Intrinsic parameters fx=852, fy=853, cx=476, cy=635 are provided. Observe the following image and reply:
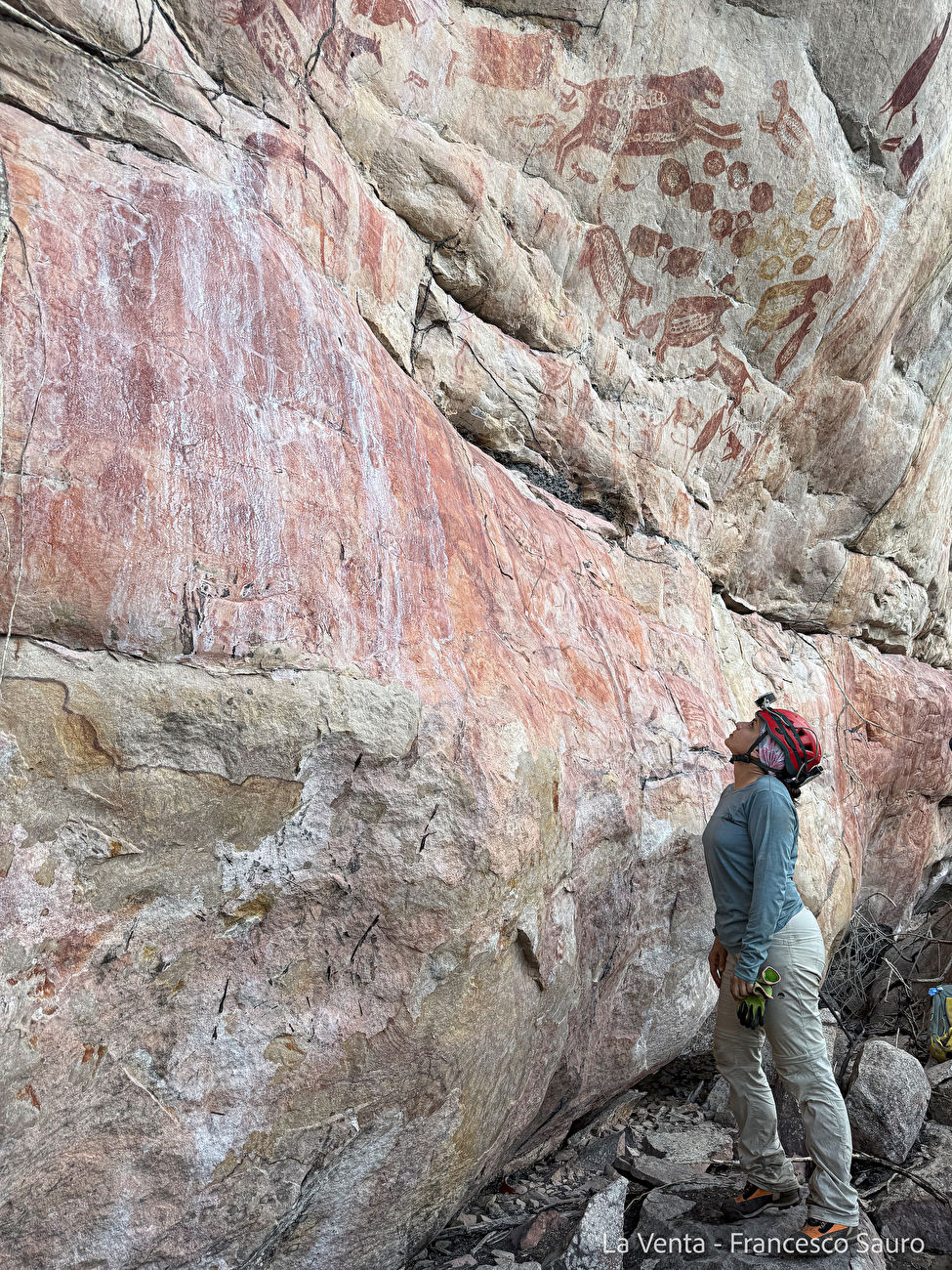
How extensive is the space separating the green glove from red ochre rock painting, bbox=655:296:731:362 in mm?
3364

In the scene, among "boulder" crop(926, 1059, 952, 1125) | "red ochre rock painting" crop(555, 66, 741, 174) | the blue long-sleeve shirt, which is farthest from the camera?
"boulder" crop(926, 1059, 952, 1125)

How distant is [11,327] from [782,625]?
527 cm

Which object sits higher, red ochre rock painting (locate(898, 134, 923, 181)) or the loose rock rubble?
red ochre rock painting (locate(898, 134, 923, 181))

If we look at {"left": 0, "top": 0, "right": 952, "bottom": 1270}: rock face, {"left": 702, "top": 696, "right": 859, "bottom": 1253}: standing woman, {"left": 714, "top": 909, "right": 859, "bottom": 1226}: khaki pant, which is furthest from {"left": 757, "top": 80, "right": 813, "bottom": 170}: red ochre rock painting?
{"left": 714, "top": 909, "right": 859, "bottom": 1226}: khaki pant

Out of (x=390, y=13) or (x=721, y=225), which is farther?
(x=721, y=225)

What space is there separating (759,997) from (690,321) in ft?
12.0

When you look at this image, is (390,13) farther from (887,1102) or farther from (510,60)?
(887,1102)

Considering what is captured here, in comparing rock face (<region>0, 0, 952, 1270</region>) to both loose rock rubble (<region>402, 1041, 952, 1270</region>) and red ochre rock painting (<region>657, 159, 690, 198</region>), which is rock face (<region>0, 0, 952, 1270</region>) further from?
loose rock rubble (<region>402, 1041, 952, 1270</region>)

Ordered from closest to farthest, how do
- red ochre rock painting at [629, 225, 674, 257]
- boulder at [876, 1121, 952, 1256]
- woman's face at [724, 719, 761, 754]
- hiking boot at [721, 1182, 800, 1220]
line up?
hiking boot at [721, 1182, 800, 1220] → woman's face at [724, 719, 761, 754] → boulder at [876, 1121, 952, 1256] → red ochre rock painting at [629, 225, 674, 257]

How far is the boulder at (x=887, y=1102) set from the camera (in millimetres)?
3826

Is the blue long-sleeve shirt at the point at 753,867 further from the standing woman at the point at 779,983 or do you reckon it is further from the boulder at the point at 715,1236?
the boulder at the point at 715,1236

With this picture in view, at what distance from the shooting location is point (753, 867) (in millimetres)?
2865

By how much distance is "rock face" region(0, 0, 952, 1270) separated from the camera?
6.22 ft

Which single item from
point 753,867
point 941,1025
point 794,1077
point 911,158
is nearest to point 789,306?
point 911,158
